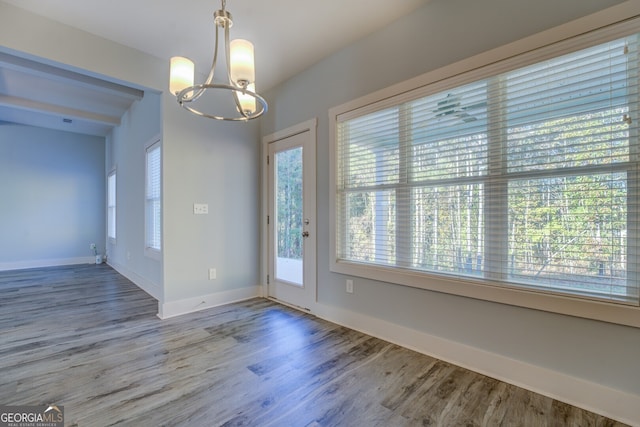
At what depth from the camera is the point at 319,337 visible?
258 cm

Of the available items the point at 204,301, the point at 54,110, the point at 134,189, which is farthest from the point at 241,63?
the point at 54,110

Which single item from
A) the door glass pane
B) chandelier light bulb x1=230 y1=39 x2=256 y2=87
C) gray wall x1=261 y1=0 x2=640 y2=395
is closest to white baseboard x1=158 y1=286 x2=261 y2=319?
the door glass pane

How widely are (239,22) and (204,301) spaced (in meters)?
2.98

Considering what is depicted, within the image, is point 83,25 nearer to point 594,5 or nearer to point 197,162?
point 197,162

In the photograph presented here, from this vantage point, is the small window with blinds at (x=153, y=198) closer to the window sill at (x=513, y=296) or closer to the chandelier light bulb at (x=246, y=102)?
the chandelier light bulb at (x=246, y=102)

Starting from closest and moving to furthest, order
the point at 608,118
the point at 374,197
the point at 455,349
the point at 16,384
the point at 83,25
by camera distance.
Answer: the point at 608,118 → the point at 16,384 → the point at 455,349 → the point at 83,25 → the point at 374,197

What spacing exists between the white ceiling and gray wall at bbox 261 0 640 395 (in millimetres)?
205

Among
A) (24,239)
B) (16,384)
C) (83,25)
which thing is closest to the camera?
(16,384)

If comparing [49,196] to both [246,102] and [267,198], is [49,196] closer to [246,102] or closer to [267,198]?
[267,198]

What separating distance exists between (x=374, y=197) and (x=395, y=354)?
4.48 feet

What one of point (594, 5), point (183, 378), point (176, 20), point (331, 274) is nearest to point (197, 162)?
point (176, 20)

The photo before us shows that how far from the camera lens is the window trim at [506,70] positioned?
1535 mm

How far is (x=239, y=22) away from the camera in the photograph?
2414 mm

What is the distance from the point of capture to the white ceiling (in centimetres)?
224
